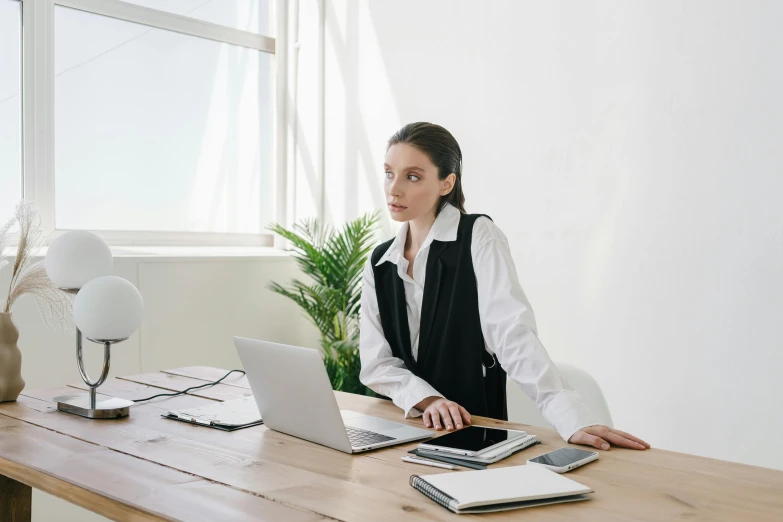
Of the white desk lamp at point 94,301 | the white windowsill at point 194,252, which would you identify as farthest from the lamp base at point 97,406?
the white windowsill at point 194,252

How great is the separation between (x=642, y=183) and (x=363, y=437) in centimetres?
202

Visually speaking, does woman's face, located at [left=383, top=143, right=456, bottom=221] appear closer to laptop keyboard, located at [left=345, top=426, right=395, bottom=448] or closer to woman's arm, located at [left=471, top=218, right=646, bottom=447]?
woman's arm, located at [left=471, top=218, right=646, bottom=447]

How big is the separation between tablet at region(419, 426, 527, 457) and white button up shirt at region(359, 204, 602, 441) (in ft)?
0.47

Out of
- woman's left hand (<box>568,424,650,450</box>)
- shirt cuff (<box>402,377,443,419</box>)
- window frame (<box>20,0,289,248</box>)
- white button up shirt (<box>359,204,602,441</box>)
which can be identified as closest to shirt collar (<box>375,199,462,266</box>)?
white button up shirt (<box>359,204,602,441</box>)

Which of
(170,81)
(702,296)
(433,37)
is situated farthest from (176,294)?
(702,296)

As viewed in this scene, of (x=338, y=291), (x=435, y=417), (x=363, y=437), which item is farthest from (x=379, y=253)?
(x=338, y=291)

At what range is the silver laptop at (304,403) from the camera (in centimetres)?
159

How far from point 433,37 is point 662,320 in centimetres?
196

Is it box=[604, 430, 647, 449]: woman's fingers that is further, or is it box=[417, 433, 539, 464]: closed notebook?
box=[604, 430, 647, 449]: woman's fingers

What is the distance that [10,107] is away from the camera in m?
4.01

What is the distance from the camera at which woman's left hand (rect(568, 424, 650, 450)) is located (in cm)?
163

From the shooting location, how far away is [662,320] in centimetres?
320

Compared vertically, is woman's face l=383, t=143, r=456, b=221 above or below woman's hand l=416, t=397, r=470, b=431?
above

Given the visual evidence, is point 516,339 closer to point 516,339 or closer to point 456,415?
point 516,339
